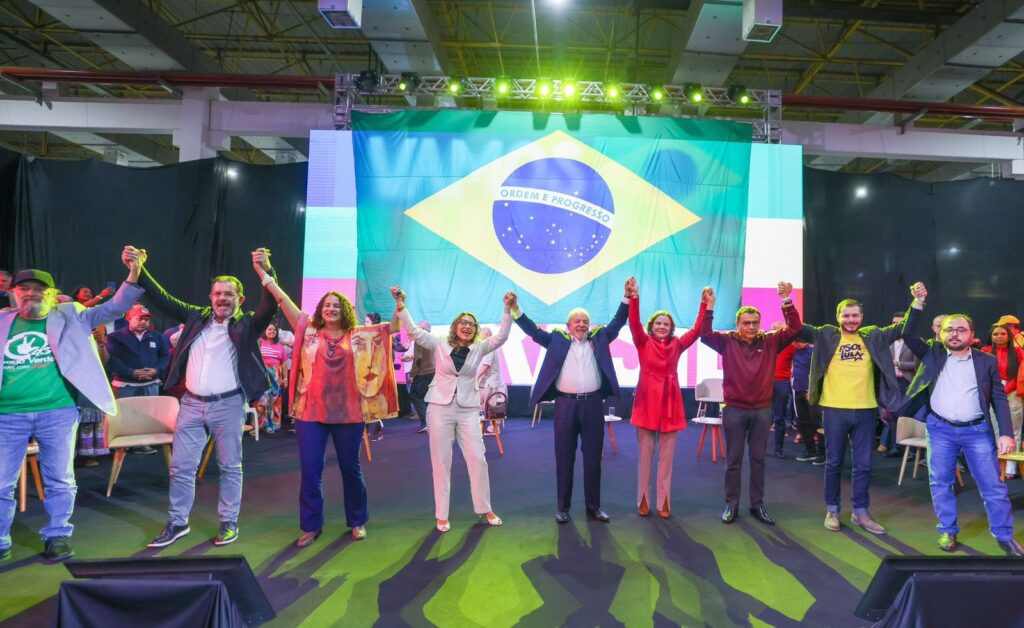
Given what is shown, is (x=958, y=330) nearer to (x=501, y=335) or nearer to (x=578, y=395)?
(x=578, y=395)

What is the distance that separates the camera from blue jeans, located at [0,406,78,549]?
313cm

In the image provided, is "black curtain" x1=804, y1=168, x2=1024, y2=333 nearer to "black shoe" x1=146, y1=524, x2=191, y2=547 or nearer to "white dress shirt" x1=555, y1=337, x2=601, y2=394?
"white dress shirt" x1=555, y1=337, x2=601, y2=394

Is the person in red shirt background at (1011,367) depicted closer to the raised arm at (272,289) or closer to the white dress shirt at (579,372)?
the white dress shirt at (579,372)

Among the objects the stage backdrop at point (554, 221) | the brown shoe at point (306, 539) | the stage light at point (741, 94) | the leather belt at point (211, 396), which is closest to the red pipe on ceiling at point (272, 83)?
the stage light at point (741, 94)

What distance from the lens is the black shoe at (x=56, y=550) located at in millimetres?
3227

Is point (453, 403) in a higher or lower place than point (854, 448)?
higher

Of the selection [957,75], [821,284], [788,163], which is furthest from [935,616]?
[957,75]

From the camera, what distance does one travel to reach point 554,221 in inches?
323

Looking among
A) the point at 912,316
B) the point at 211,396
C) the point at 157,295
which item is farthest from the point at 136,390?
the point at 912,316

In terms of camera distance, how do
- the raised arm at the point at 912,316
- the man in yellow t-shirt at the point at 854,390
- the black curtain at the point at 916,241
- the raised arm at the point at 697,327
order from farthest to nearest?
the black curtain at the point at 916,241
the raised arm at the point at 697,327
the man in yellow t-shirt at the point at 854,390
the raised arm at the point at 912,316

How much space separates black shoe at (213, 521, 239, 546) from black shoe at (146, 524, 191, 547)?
0.68 ft

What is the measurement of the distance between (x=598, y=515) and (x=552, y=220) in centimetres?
497

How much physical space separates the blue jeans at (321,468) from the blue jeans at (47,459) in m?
1.21

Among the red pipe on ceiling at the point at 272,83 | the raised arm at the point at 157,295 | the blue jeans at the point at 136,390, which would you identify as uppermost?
the red pipe on ceiling at the point at 272,83
